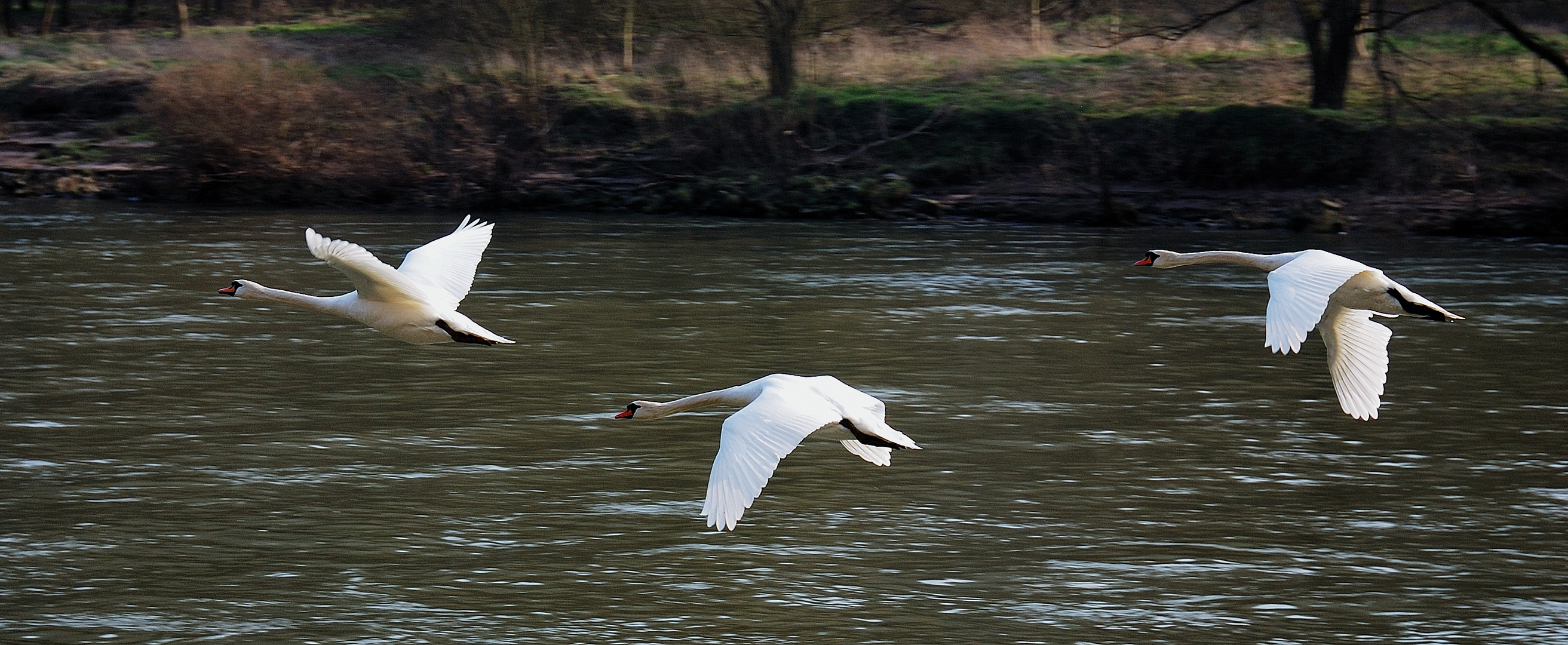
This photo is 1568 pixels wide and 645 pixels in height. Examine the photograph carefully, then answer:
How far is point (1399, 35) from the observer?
1462 inches

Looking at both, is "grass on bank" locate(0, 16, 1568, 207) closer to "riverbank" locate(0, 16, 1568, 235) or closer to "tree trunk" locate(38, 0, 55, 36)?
"riverbank" locate(0, 16, 1568, 235)

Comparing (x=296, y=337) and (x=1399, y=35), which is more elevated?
(x=1399, y=35)

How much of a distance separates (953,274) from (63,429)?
12.1 meters

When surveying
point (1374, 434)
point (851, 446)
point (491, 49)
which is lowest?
point (1374, 434)

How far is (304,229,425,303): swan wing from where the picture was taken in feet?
29.8

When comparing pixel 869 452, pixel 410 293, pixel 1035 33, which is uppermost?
pixel 1035 33

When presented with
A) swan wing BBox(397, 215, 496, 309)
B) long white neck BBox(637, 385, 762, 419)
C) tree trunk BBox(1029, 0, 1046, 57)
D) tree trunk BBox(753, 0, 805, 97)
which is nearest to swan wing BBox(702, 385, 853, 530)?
long white neck BBox(637, 385, 762, 419)

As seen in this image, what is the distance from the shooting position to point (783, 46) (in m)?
32.8

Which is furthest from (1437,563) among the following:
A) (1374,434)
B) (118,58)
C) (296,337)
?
(118,58)

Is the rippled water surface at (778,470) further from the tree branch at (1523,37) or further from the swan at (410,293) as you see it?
the tree branch at (1523,37)

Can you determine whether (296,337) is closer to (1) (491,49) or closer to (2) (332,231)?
(2) (332,231)

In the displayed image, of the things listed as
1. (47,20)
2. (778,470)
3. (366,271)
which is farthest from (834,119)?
(47,20)

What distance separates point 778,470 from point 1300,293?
519 cm

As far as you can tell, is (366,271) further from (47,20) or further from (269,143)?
(47,20)
